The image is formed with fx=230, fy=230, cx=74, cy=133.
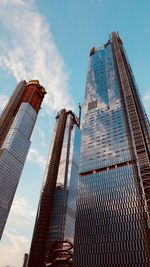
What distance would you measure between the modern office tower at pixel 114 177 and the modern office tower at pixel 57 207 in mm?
41797

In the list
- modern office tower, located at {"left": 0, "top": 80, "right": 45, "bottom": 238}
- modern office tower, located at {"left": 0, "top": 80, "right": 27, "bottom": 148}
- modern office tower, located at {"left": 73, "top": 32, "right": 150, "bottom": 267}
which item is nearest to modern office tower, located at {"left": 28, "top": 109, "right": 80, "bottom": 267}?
modern office tower, located at {"left": 0, "top": 80, "right": 45, "bottom": 238}

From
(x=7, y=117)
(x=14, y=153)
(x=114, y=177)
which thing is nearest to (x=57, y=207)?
(x=14, y=153)

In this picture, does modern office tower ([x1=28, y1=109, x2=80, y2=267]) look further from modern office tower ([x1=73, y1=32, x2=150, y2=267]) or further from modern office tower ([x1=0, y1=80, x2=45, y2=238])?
modern office tower ([x1=73, y1=32, x2=150, y2=267])

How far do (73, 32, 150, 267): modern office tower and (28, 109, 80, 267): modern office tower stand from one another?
41797 millimetres

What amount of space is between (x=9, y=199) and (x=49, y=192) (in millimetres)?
25275

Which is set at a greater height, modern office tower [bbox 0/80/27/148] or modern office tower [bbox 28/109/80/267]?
modern office tower [bbox 0/80/27/148]

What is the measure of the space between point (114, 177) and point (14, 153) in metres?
85.5

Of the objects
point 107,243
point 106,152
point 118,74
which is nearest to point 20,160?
point 106,152

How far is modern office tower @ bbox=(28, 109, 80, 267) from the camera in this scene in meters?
120

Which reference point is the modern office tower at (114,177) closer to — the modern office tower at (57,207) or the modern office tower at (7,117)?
the modern office tower at (57,207)

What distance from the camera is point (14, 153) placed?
517 ft

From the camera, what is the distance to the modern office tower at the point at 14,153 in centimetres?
14027

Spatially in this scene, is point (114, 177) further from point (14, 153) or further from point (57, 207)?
point (14, 153)

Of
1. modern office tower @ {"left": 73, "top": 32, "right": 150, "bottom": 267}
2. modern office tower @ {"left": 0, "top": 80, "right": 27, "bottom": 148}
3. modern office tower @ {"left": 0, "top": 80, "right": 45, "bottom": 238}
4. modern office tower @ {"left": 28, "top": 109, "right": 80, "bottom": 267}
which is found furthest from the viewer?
modern office tower @ {"left": 0, "top": 80, "right": 27, "bottom": 148}
